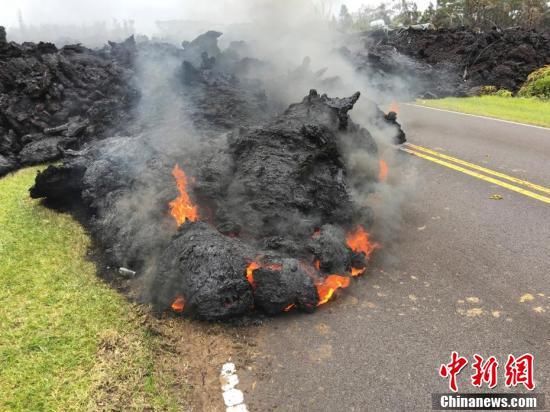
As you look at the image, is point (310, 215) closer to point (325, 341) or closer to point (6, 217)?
point (325, 341)

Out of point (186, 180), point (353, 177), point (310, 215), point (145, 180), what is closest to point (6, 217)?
point (145, 180)

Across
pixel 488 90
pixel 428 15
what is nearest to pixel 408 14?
pixel 428 15

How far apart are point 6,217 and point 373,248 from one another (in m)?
4.69

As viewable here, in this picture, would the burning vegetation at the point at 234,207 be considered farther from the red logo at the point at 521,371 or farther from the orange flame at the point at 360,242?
the red logo at the point at 521,371

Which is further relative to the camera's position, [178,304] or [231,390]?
[178,304]

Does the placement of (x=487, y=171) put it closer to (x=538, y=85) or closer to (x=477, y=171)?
(x=477, y=171)

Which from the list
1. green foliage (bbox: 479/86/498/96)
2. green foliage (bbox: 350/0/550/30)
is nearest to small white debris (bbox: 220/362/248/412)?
green foliage (bbox: 479/86/498/96)

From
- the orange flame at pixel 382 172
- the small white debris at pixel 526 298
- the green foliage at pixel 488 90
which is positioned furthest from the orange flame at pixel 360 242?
the green foliage at pixel 488 90

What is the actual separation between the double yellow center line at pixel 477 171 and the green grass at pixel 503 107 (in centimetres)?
490

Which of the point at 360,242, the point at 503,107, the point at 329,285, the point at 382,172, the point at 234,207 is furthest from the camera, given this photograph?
the point at 503,107

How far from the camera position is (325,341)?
3756 millimetres

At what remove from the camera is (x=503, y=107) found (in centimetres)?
1563

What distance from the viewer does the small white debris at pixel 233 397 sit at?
3.17 metres

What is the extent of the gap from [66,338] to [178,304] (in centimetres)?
94
